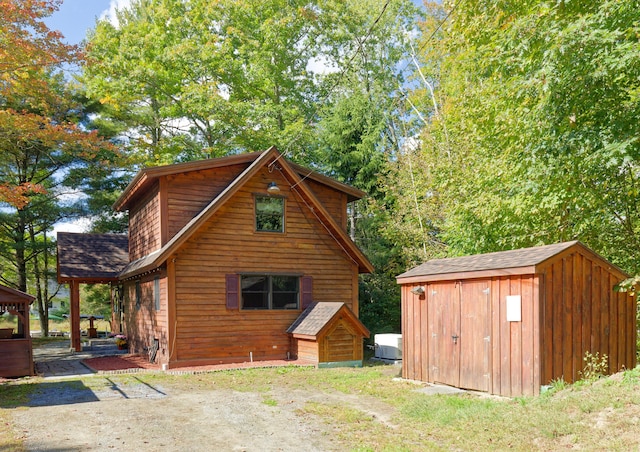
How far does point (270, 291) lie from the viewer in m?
16.8

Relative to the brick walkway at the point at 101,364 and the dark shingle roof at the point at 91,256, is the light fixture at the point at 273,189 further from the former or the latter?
the dark shingle roof at the point at 91,256

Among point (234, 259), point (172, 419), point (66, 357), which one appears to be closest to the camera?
point (172, 419)

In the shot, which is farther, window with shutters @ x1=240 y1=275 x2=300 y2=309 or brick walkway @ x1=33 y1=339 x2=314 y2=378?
window with shutters @ x1=240 y1=275 x2=300 y2=309

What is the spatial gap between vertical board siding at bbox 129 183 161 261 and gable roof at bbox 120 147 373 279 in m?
0.52

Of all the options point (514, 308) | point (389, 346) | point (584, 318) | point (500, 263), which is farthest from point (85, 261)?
point (584, 318)

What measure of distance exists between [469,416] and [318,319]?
8.33 metres

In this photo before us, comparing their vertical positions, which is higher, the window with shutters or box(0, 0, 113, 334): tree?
box(0, 0, 113, 334): tree

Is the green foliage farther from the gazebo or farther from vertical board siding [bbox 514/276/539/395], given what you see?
the gazebo

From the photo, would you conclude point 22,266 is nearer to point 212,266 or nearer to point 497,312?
point 212,266

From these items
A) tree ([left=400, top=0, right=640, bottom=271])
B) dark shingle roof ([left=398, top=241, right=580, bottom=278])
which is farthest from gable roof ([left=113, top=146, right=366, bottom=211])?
dark shingle roof ([left=398, top=241, right=580, bottom=278])

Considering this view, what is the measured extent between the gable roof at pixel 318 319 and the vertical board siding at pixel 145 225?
5050mm

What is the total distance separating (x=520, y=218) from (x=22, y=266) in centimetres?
2578

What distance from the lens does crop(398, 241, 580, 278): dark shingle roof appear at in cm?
937

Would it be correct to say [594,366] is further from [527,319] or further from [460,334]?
[460,334]
